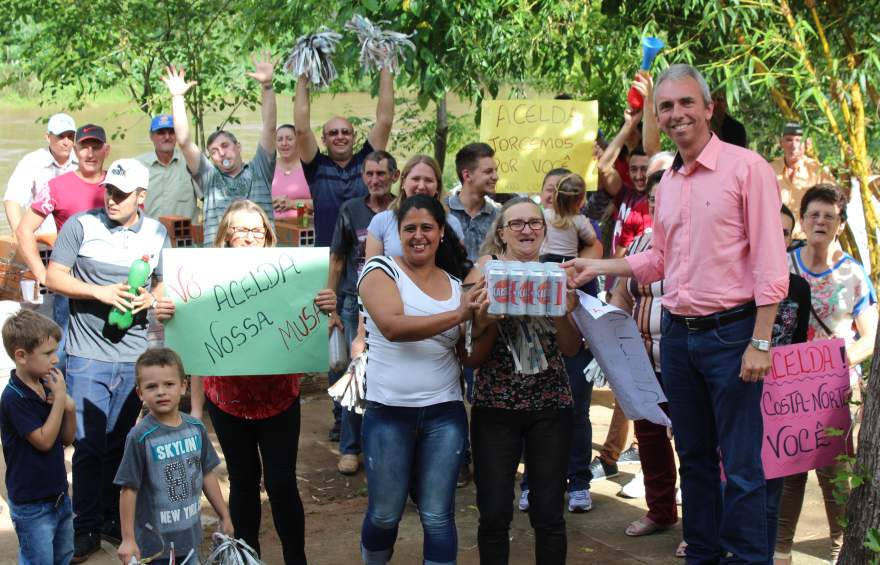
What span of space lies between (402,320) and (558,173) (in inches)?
90.0

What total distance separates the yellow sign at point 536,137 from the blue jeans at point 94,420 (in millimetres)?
3075

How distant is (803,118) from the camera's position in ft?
26.2

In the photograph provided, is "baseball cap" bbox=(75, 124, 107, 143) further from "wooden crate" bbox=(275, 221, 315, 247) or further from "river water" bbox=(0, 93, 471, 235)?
"river water" bbox=(0, 93, 471, 235)

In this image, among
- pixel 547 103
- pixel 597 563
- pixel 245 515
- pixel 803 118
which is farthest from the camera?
pixel 803 118

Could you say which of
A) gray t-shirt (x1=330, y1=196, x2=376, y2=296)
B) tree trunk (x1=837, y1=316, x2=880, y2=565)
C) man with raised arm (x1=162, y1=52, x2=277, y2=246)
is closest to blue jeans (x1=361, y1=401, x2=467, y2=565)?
tree trunk (x1=837, y1=316, x2=880, y2=565)

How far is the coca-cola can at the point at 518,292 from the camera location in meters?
Answer: 4.07

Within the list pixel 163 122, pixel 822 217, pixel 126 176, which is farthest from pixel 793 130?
pixel 163 122

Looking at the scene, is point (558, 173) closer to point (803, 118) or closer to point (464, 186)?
point (464, 186)

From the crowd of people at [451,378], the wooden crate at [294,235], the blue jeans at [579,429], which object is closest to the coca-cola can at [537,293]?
the crowd of people at [451,378]

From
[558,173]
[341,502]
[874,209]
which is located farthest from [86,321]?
[874,209]

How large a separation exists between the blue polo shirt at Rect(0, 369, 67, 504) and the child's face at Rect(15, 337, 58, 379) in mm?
66

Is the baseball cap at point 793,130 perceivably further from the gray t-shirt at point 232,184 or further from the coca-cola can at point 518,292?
the coca-cola can at point 518,292

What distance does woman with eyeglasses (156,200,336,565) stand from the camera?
4.88 m

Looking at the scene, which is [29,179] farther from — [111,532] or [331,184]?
[111,532]
